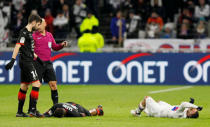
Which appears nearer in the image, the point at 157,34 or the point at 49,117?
the point at 49,117

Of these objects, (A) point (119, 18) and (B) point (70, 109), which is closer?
(B) point (70, 109)

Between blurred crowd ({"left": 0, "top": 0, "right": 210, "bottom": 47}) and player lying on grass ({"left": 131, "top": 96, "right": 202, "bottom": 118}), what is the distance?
1321cm

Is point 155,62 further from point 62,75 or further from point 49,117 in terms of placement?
point 49,117

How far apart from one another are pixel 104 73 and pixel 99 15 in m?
6.37

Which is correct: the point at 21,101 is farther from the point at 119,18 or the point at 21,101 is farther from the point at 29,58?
the point at 119,18

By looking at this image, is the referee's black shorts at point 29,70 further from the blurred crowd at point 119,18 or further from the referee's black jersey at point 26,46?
the blurred crowd at point 119,18

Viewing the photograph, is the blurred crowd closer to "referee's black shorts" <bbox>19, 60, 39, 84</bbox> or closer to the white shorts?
"referee's black shorts" <bbox>19, 60, 39, 84</bbox>

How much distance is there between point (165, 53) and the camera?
24.2 metres

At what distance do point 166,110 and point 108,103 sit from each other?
14.3ft

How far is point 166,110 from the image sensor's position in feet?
44.1

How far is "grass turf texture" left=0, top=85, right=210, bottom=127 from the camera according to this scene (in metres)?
12.2

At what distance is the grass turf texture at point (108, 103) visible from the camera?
12203 millimetres

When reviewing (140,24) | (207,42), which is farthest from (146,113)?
→ (140,24)

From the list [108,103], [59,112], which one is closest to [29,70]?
[59,112]
